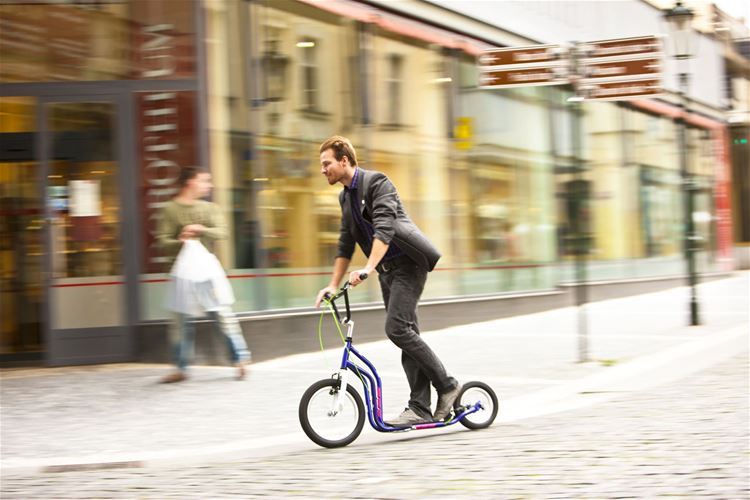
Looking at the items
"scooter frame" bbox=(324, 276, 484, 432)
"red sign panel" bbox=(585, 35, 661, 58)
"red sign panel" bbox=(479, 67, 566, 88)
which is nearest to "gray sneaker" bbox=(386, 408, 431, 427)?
"scooter frame" bbox=(324, 276, 484, 432)

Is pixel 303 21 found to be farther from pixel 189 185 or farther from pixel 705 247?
pixel 705 247

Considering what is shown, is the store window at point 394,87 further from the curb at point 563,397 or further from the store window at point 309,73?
the curb at point 563,397

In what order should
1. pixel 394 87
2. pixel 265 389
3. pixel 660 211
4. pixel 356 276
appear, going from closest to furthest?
pixel 356 276 → pixel 265 389 → pixel 394 87 → pixel 660 211

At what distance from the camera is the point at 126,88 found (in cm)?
1073

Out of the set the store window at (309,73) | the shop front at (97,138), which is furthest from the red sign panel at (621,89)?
the shop front at (97,138)

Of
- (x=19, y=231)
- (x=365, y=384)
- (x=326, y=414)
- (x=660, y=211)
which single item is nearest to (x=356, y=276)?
(x=365, y=384)

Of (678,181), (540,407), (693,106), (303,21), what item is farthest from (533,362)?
(693,106)

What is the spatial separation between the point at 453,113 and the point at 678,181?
40.0 ft

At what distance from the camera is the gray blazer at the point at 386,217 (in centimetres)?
630

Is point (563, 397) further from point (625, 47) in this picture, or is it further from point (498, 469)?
point (625, 47)

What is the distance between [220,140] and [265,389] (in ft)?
11.0

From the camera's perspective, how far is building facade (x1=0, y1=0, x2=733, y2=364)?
421 inches

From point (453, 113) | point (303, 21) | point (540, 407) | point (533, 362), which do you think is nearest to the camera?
point (540, 407)

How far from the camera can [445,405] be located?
6590 mm
